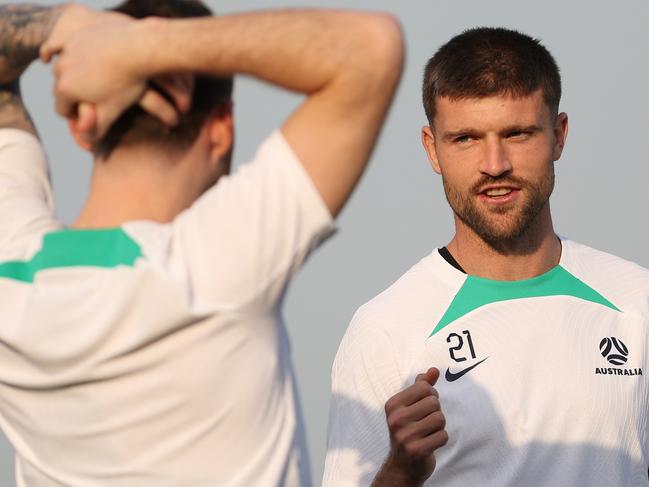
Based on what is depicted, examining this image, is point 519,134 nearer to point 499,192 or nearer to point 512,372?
point 499,192

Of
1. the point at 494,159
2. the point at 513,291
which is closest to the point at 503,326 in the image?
the point at 513,291

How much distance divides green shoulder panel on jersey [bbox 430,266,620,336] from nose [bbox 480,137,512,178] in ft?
1.90

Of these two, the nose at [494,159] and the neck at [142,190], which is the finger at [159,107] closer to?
the neck at [142,190]

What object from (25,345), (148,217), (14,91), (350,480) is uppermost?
(14,91)

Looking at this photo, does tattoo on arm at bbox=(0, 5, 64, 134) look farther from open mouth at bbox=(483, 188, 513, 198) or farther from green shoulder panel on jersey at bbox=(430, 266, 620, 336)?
green shoulder panel on jersey at bbox=(430, 266, 620, 336)

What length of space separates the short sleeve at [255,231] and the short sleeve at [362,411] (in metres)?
2.78

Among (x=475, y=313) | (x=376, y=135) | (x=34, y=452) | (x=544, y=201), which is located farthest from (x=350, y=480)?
(x=376, y=135)

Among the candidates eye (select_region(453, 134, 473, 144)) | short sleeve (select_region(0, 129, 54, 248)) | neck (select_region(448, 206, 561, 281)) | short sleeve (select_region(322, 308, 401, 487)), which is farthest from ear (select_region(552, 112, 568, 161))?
short sleeve (select_region(0, 129, 54, 248))

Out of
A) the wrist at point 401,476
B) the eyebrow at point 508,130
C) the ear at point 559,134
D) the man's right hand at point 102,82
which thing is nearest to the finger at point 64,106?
the man's right hand at point 102,82

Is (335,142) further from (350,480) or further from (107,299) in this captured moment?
(350,480)

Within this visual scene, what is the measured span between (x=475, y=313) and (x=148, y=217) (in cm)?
301

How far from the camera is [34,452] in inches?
120

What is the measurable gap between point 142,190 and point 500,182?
2840 mm

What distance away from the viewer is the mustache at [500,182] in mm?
5480
